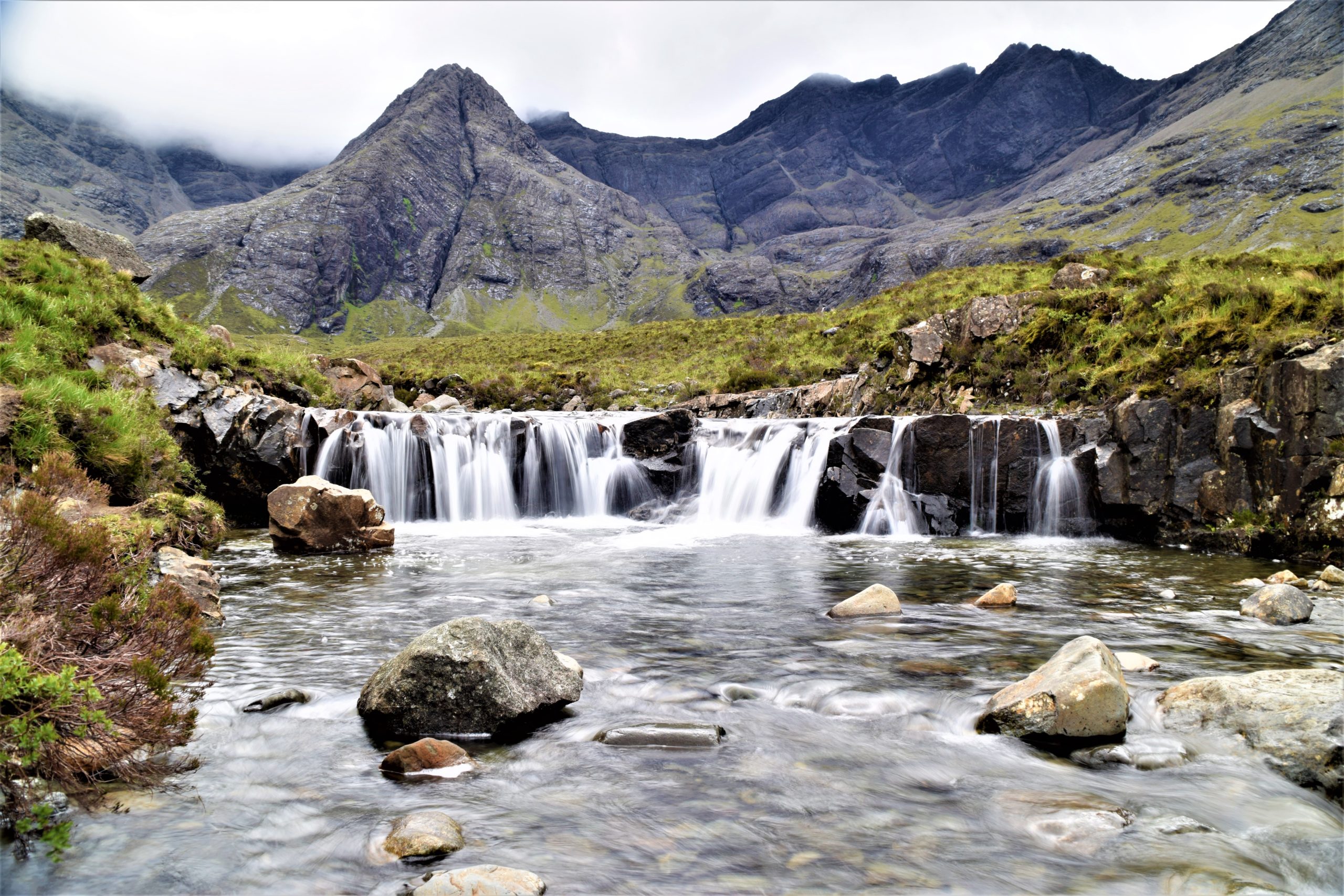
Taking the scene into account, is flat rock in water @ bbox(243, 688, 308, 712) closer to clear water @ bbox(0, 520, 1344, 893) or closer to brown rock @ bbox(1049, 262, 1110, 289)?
clear water @ bbox(0, 520, 1344, 893)

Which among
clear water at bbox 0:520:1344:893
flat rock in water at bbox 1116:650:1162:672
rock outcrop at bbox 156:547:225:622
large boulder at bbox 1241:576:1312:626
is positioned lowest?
clear water at bbox 0:520:1344:893

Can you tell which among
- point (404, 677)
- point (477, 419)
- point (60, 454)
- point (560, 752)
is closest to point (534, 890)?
point (560, 752)

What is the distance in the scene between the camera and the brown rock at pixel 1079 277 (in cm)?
2358

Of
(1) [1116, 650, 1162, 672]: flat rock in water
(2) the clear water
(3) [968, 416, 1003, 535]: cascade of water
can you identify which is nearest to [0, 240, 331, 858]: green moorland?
(2) the clear water

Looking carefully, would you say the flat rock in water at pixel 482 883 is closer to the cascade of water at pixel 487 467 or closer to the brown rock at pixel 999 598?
the brown rock at pixel 999 598

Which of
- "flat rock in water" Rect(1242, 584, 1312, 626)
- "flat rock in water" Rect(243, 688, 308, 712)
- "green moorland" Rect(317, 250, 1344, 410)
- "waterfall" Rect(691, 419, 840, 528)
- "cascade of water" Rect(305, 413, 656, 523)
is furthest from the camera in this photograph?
"cascade of water" Rect(305, 413, 656, 523)

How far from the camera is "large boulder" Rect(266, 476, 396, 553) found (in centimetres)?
1427

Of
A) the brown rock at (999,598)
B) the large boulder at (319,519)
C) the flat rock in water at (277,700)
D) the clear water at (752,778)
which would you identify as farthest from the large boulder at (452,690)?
the large boulder at (319,519)

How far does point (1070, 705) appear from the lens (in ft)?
18.6

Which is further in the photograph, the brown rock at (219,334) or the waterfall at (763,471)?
the brown rock at (219,334)

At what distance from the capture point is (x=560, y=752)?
219 inches

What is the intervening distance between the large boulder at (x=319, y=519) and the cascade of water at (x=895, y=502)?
1265 cm

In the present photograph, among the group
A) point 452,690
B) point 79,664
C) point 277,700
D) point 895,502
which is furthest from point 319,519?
point 895,502

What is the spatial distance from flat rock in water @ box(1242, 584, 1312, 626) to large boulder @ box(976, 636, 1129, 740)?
465 centimetres
